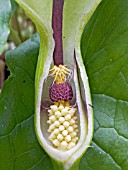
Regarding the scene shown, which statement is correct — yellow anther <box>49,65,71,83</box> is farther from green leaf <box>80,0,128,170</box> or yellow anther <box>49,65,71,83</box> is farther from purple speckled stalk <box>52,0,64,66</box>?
green leaf <box>80,0,128,170</box>

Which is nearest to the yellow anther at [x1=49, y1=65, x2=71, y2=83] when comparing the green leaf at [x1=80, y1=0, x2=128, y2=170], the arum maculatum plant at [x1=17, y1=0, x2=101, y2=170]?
the arum maculatum plant at [x1=17, y1=0, x2=101, y2=170]

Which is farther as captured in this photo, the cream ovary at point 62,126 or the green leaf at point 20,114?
the green leaf at point 20,114

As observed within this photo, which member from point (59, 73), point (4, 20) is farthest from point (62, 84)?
point (4, 20)

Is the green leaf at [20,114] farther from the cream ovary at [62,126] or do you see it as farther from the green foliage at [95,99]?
the cream ovary at [62,126]

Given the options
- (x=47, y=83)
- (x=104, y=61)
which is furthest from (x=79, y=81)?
(x=104, y=61)

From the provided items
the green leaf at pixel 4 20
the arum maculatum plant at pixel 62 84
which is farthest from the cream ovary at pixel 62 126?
the green leaf at pixel 4 20

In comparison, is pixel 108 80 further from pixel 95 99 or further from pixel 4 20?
pixel 4 20
